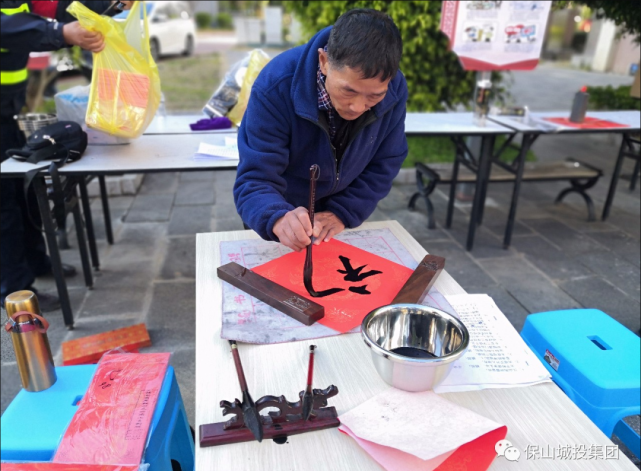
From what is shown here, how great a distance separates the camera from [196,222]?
12.6 feet

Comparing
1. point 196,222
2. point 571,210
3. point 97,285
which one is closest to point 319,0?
point 196,222

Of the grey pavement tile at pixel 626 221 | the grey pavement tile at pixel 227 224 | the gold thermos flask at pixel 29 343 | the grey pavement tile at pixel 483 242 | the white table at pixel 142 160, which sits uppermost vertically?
the white table at pixel 142 160

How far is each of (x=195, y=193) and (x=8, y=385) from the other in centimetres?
254

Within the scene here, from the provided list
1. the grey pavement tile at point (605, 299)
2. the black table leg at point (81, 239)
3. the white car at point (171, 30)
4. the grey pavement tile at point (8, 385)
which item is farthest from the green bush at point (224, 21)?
the grey pavement tile at point (8, 385)

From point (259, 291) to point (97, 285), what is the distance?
2.13 metres

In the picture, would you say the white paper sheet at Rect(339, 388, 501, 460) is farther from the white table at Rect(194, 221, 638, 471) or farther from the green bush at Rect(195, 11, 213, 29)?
the green bush at Rect(195, 11, 213, 29)

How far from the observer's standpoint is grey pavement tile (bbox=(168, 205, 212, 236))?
371 centimetres

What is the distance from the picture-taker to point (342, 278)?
1.37m

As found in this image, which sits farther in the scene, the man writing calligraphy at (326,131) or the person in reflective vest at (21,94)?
the person in reflective vest at (21,94)

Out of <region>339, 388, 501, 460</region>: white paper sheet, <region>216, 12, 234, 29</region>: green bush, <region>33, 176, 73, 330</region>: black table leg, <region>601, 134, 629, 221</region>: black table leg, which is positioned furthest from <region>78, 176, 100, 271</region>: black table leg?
<region>216, 12, 234, 29</region>: green bush

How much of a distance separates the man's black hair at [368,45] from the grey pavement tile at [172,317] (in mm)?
1771

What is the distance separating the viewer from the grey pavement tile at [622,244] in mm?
3458

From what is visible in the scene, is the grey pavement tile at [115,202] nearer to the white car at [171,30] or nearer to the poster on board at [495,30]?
the poster on board at [495,30]

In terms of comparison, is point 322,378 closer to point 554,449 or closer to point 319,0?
point 554,449
